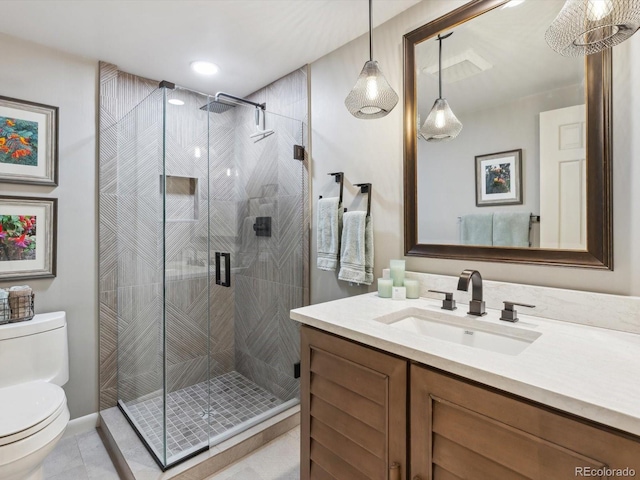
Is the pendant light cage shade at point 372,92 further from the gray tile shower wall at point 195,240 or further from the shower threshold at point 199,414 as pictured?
the shower threshold at point 199,414

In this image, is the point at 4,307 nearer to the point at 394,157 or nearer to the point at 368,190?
the point at 368,190

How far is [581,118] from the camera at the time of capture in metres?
1.18

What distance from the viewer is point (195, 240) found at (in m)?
1.97

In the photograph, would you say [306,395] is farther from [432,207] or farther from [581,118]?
[581,118]

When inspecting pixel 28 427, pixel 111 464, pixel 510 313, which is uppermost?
pixel 510 313

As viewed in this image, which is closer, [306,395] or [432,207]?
[306,395]

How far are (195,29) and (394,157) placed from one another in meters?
1.33

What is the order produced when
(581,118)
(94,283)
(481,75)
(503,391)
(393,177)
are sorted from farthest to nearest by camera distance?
(94,283), (393,177), (481,75), (581,118), (503,391)

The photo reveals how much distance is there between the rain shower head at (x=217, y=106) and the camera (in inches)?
77.1

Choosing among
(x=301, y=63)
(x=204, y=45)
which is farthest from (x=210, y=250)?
(x=301, y=63)

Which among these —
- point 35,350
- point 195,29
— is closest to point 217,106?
point 195,29

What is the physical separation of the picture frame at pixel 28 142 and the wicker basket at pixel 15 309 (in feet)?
2.19

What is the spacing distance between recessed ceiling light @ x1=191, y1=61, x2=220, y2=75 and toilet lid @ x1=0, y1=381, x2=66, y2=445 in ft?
6.88

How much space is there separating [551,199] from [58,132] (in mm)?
2678
